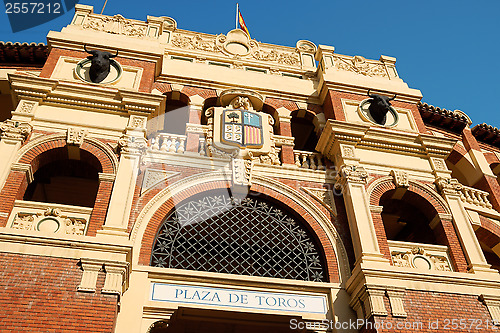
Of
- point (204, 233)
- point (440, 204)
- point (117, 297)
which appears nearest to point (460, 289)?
point (440, 204)

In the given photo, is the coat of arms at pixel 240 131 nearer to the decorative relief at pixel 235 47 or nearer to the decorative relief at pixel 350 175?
the decorative relief at pixel 350 175

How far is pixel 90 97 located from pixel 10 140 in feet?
7.03

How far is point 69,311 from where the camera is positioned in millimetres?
7543

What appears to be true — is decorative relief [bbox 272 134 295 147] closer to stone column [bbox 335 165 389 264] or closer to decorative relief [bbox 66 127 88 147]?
stone column [bbox 335 165 389 264]

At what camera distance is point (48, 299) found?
300 inches

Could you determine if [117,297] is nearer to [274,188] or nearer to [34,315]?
[34,315]

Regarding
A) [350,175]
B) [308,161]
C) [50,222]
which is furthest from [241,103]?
[50,222]

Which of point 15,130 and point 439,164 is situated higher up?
point 439,164

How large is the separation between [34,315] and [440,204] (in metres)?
9.05

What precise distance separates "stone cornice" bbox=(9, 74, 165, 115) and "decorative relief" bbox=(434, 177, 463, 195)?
727 cm

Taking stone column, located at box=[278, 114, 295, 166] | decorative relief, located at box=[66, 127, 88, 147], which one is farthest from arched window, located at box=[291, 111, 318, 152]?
decorative relief, located at box=[66, 127, 88, 147]

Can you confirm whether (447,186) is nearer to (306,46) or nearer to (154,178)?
(154,178)

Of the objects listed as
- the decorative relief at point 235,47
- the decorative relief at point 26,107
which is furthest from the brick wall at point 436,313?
the decorative relief at point 235,47

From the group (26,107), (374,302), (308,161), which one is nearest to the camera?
(374,302)
